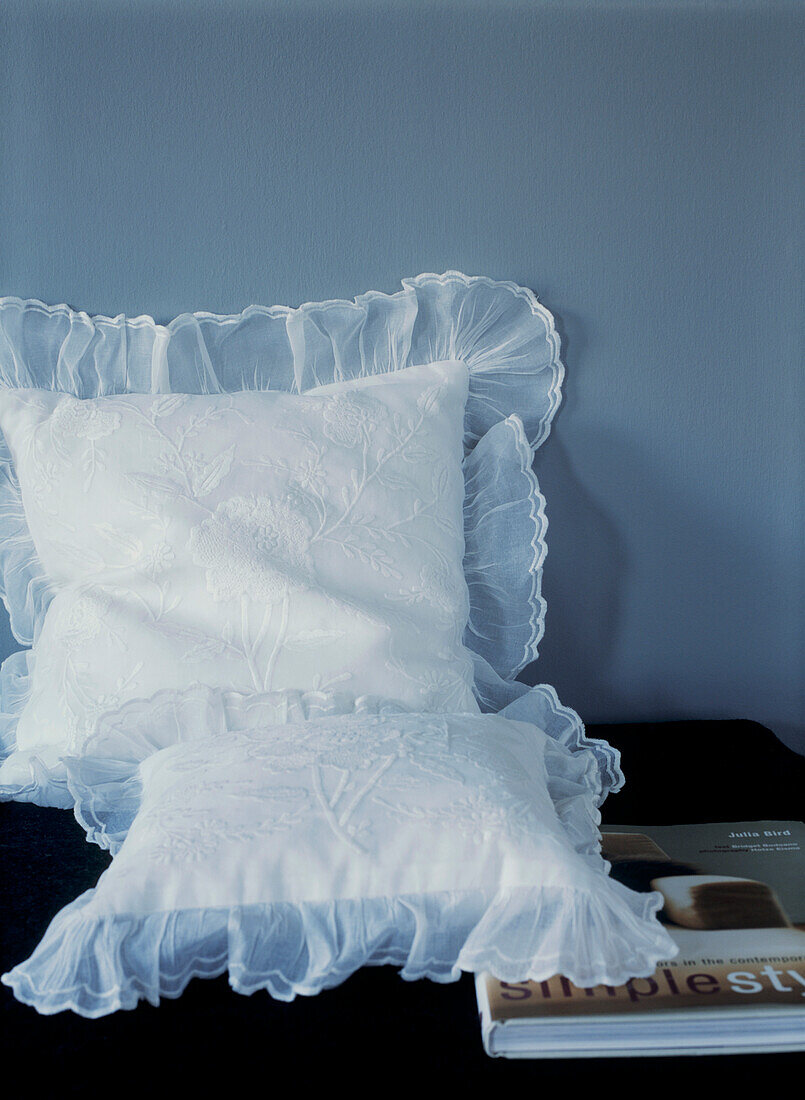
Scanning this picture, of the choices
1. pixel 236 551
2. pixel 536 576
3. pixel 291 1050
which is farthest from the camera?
pixel 536 576

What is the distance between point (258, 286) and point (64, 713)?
637 millimetres

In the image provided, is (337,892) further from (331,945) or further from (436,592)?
(436,592)

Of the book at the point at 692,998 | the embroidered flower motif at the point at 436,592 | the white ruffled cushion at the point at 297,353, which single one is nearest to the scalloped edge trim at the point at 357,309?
the white ruffled cushion at the point at 297,353

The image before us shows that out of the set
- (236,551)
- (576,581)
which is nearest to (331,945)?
(236,551)

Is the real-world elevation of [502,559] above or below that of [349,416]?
below

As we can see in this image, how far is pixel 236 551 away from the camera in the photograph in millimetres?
987

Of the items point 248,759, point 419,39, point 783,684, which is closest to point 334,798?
point 248,759

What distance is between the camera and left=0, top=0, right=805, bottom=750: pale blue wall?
122 cm

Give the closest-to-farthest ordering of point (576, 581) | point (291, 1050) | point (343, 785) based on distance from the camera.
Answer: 1. point (291, 1050)
2. point (343, 785)
3. point (576, 581)

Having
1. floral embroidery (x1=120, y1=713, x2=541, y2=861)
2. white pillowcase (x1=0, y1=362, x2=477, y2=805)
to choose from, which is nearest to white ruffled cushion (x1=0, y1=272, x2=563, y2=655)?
Answer: white pillowcase (x1=0, y1=362, x2=477, y2=805)

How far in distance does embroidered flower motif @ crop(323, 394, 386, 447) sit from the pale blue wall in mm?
251

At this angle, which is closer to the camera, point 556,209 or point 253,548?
point 253,548

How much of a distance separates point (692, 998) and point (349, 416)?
72 centimetres

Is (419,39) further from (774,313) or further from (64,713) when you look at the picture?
(64,713)
